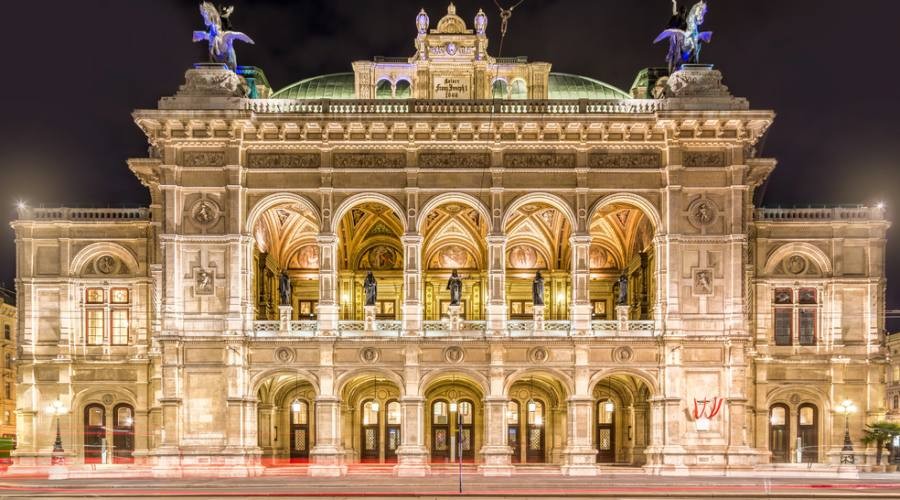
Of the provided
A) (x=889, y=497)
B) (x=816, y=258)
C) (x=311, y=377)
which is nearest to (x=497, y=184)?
(x=311, y=377)

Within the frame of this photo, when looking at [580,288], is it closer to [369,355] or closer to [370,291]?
[370,291]

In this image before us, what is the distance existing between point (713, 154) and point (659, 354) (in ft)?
28.8

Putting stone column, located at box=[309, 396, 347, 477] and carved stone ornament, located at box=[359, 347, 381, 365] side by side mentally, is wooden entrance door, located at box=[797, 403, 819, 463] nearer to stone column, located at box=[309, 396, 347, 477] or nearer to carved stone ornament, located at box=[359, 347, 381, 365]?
carved stone ornament, located at box=[359, 347, 381, 365]

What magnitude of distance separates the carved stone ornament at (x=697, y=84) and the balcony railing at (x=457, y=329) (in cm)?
987

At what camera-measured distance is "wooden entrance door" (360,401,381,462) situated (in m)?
A: 49.9

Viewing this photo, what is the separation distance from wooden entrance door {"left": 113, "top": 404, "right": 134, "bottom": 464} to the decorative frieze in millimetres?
27793

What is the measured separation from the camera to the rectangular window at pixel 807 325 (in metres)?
47.6

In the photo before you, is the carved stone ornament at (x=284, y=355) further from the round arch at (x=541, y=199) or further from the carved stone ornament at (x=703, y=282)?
the carved stone ornament at (x=703, y=282)

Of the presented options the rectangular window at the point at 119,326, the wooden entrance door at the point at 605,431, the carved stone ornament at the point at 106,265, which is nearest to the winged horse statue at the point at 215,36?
the carved stone ornament at the point at 106,265

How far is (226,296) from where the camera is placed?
42469 millimetres

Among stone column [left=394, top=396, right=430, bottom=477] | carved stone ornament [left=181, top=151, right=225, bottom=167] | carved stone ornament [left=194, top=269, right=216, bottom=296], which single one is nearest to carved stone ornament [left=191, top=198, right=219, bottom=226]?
carved stone ornament [left=181, top=151, right=225, bottom=167]

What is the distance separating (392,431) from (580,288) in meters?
13.2

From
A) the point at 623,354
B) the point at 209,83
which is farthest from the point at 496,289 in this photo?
the point at 209,83

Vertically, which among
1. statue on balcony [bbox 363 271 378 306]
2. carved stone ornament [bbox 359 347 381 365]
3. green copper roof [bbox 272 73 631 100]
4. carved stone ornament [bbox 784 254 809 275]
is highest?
green copper roof [bbox 272 73 631 100]
